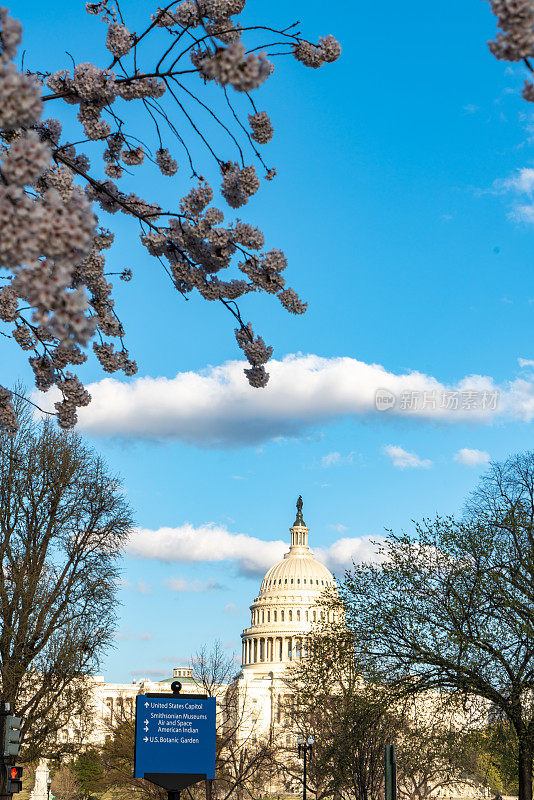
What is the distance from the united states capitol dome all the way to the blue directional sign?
137m

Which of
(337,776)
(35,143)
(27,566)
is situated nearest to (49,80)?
(35,143)

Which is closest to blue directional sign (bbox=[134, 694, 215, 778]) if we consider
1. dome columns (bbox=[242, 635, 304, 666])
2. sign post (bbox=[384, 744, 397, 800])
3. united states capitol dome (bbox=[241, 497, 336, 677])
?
sign post (bbox=[384, 744, 397, 800])

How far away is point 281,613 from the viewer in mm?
161250

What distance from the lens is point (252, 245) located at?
804 cm

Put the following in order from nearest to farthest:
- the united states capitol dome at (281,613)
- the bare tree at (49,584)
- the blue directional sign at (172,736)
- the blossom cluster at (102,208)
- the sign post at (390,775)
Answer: the blossom cluster at (102,208)
the sign post at (390,775)
the blue directional sign at (172,736)
the bare tree at (49,584)
the united states capitol dome at (281,613)

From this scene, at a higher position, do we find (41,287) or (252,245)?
(252,245)

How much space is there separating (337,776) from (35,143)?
3021 cm

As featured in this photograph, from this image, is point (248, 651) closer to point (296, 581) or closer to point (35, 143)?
point (296, 581)

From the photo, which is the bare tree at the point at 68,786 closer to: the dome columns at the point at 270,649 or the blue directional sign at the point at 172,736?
the blue directional sign at the point at 172,736

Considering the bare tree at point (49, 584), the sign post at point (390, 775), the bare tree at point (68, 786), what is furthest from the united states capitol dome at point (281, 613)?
the sign post at point (390, 775)

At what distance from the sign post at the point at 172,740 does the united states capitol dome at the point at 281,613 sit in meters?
137

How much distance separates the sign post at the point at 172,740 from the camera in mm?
15992

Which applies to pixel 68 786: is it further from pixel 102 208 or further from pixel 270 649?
pixel 270 649

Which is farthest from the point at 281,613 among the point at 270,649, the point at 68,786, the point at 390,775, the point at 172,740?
the point at 390,775
